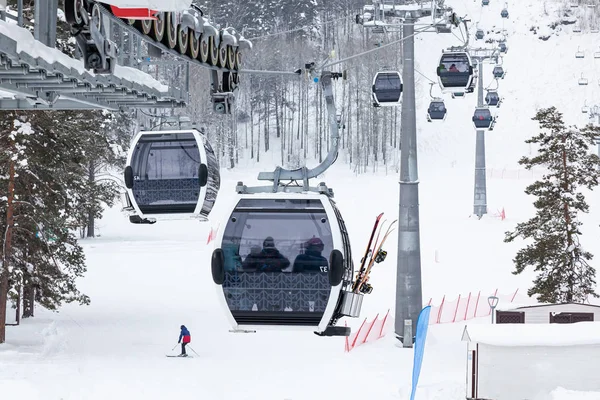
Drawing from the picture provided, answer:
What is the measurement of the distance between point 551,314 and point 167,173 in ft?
33.4

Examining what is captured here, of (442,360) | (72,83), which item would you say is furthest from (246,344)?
(72,83)

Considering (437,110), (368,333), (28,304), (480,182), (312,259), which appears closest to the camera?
(312,259)

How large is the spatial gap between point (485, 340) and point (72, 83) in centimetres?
873

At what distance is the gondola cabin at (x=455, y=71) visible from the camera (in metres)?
26.9

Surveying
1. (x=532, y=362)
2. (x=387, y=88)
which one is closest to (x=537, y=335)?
(x=532, y=362)

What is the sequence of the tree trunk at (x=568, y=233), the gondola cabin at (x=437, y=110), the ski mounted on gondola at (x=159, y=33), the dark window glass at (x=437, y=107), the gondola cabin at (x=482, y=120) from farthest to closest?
the gondola cabin at (x=482, y=120) → the dark window glass at (x=437, y=107) → the gondola cabin at (x=437, y=110) → the tree trunk at (x=568, y=233) → the ski mounted on gondola at (x=159, y=33)

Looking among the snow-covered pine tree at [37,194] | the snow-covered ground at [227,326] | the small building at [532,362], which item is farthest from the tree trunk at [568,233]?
the snow-covered pine tree at [37,194]

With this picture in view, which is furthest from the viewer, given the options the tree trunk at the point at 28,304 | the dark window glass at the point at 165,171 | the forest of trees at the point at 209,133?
the tree trunk at the point at 28,304

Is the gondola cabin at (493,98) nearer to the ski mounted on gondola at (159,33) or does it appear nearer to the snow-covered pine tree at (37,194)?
the snow-covered pine tree at (37,194)

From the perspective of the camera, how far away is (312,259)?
10266 millimetres

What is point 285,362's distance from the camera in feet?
71.8

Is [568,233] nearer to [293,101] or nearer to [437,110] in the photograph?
[437,110]

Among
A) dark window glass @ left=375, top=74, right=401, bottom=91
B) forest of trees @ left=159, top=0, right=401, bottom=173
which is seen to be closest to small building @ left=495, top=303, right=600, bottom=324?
dark window glass @ left=375, top=74, right=401, bottom=91

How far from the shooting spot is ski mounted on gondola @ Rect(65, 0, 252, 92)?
823 centimetres
